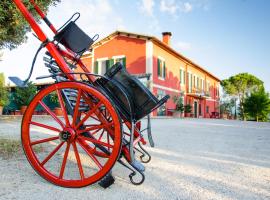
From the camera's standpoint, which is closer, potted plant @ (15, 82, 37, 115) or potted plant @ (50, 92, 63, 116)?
potted plant @ (50, 92, 63, 116)

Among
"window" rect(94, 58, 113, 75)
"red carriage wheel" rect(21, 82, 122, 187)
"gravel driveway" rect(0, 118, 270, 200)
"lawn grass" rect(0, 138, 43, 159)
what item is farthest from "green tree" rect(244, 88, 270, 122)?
"red carriage wheel" rect(21, 82, 122, 187)

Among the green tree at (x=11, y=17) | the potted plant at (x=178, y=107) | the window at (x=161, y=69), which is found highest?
the window at (x=161, y=69)

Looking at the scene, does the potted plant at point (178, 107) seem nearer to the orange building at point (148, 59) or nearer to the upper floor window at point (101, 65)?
the orange building at point (148, 59)

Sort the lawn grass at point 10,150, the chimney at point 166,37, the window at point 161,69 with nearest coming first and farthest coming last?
the lawn grass at point 10,150 < the window at point 161,69 < the chimney at point 166,37

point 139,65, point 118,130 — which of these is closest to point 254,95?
point 139,65

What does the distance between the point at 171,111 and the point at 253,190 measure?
20.7 metres

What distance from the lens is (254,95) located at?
123 feet

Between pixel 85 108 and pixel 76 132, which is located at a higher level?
pixel 85 108

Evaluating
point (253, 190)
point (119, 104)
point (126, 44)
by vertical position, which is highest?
point (126, 44)

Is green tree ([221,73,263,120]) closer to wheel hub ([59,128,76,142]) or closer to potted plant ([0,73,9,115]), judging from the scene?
potted plant ([0,73,9,115])

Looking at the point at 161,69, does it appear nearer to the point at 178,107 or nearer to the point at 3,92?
the point at 178,107

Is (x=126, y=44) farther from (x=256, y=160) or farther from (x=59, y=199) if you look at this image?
(x=59, y=199)

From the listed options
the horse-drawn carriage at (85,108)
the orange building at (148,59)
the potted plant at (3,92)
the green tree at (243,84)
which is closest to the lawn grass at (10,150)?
the horse-drawn carriage at (85,108)

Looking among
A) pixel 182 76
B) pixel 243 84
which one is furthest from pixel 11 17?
pixel 243 84
